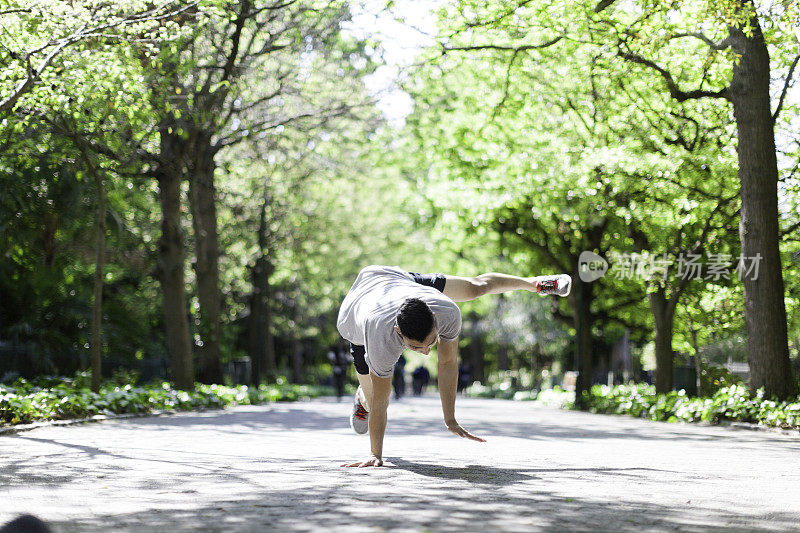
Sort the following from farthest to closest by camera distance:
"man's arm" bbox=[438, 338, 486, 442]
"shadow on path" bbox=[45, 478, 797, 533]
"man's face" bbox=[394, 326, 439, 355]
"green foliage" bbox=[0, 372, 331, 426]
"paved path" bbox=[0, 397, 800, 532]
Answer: "green foliage" bbox=[0, 372, 331, 426]
"man's arm" bbox=[438, 338, 486, 442]
"man's face" bbox=[394, 326, 439, 355]
"paved path" bbox=[0, 397, 800, 532]
"shadow on path" bbox=[45, 478, 797, 533]

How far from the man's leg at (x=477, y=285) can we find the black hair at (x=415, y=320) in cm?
158

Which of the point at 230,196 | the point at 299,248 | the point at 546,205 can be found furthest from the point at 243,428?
the point at 299,248

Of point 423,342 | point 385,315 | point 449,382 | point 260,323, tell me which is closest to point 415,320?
point 423,342

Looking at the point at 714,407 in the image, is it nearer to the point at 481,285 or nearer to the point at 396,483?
the point at 481,285

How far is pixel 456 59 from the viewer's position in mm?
17984

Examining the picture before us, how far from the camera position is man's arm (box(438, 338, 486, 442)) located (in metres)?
7.47

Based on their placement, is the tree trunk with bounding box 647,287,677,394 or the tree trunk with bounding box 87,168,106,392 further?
the tree trunk with bounding box 647,287,677,394

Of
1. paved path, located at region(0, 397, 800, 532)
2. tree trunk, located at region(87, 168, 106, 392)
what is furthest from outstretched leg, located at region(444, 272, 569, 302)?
tree trunk, located at region(87, 168, 106, 392)

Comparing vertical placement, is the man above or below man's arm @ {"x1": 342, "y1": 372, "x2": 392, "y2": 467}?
above

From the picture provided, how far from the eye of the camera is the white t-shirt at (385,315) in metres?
6.93

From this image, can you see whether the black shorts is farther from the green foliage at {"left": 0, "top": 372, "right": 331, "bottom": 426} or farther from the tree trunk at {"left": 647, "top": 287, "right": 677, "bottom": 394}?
the tree trunk at {"left": 647, "top": 287, "right": 677, "bottom": 394}

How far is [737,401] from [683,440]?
391 centimetres

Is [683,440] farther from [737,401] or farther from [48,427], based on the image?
[48,427]

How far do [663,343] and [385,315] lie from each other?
15.9 metres
